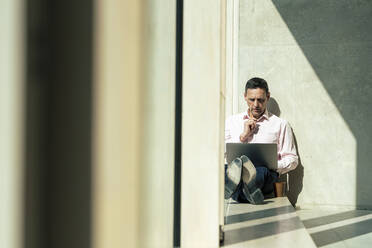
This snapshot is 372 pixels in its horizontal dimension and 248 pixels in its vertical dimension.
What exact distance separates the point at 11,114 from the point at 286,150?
168 inches

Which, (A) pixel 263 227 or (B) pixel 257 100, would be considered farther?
(B) pixel 257 100

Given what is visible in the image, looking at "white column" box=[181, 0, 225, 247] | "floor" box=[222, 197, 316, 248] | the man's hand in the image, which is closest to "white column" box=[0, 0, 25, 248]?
"white column" box=[181, 0, 225, 247]

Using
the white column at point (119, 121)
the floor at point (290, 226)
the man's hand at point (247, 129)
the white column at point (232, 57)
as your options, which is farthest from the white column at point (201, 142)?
the white column at point (232, 57)

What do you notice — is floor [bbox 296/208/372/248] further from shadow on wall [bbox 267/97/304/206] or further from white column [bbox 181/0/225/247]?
white column [bbox 181/0/225/247]

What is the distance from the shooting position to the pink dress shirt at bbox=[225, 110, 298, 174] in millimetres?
4289

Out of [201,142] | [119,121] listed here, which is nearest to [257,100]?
[201,142]

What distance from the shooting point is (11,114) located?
0.71ft

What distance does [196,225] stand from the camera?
1608 mm

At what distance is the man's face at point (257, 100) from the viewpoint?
430 centimetres

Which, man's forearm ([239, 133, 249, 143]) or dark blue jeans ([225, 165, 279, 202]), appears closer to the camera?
dark blue jeans ([225, 165, 279, 202])

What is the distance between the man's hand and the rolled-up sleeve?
35 centimetres

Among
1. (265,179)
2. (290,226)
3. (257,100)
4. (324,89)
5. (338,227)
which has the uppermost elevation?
(324,89)

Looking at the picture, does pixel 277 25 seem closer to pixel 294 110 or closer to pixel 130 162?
pixel 294 110

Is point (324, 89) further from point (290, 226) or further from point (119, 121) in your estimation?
point (119, 121)
